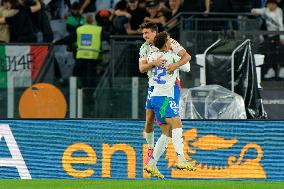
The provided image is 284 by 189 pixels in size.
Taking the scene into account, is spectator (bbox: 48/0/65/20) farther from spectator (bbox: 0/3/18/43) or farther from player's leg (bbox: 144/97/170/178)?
player's leg (bbox: 144/97/170/178)

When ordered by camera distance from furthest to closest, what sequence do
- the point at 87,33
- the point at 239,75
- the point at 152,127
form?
1. the point at 87,33
2. the point at 239,75
3. the point at 152,127

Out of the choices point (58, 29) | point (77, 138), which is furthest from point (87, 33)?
point (77, 138)

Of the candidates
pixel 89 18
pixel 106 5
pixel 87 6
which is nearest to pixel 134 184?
pixel 89 18

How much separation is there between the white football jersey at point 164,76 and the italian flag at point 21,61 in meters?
6.53

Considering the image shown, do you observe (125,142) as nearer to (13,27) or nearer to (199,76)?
(199,76)

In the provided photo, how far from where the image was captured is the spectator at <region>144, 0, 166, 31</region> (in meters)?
23.5

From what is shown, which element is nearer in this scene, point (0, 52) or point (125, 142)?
point (125, 142)

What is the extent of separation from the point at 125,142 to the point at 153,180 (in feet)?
3.25

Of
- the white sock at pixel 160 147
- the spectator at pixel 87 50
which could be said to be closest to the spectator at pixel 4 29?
the spectator at pixel 87 50

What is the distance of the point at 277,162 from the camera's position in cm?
1747

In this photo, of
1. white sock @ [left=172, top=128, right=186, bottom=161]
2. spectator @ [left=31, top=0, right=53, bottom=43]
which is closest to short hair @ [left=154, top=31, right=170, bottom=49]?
white sock @ [left=172, top=128, right=186, bottom=161]

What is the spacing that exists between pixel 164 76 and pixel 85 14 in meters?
8.31

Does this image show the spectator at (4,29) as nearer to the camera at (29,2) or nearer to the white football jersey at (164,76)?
the camera at (29,2)

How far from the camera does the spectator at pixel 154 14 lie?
23.5 meters
